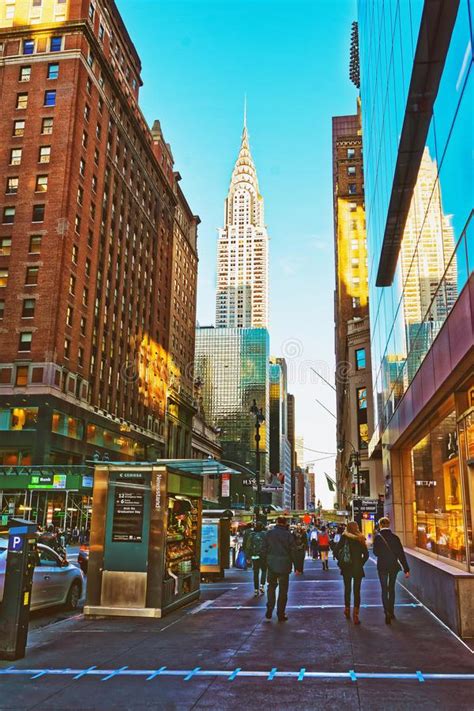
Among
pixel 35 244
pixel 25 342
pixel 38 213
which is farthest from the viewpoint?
pixel 38 213

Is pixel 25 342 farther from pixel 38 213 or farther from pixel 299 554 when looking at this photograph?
pixel 299 554

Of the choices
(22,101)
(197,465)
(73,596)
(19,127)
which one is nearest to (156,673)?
(73,596)

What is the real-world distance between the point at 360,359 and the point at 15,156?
43.6 m

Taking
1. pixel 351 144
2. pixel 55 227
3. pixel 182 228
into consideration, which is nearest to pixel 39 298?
pixel 55 227

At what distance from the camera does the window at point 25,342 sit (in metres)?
49.2

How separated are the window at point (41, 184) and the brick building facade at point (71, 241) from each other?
0.12 m

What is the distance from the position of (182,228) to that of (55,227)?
52.3 meters

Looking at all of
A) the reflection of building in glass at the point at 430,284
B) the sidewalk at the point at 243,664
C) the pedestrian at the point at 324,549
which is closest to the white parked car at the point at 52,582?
the sidewalk at the point at 243,664

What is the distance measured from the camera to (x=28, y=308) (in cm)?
5019

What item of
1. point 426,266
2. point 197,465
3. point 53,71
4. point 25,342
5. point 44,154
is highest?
point 53,71

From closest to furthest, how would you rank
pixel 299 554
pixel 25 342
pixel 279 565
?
pixel 279 565 < pixel 299 554 < pixel 25 342

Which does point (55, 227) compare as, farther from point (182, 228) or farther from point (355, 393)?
point (182, 228)

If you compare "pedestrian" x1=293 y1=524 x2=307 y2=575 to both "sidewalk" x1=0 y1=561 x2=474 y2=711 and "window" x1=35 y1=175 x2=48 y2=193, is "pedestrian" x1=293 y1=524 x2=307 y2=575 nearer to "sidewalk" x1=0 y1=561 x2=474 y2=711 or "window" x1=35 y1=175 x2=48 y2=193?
"sidewalk" x1=0 y1=561 x2=474 y2=711

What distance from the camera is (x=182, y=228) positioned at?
102 metres
